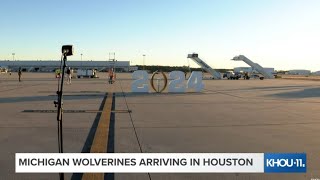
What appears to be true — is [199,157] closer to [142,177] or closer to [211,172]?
[211,172]

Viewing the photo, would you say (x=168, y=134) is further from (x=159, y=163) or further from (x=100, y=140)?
(x=159, y=163)

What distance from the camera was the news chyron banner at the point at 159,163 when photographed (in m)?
6.66

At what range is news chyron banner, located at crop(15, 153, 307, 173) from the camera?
666 centimetres

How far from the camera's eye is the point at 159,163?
722cm

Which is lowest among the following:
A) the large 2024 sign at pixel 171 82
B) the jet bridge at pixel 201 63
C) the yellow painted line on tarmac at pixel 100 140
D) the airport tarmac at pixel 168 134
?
the airport tarmac at pixel 168 134

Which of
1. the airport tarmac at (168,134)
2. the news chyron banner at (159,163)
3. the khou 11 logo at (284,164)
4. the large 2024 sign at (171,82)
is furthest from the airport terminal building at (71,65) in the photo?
the khou 11 logo at (284,164)

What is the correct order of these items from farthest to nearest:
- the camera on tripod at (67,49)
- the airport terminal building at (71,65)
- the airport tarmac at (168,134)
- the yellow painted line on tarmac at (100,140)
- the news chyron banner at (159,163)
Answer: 1. the airport terminal building at (71,65)
2. the airport tarmac at (168,134)
3. the news chyron banner at (159,163)
4. the yellow painted line on tarmac at (100,140)
5. the camera on tripod at (67,49)

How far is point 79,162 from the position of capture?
684cm

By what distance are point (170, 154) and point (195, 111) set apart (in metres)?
8.71

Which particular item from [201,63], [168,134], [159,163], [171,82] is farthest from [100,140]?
[201,63]

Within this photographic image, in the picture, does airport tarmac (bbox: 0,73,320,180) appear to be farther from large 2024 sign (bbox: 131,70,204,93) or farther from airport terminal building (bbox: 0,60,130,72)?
airport terminal building (bbox: 0,60,130,72)

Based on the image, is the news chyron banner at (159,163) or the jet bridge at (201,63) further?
the jet bridge at (201,63)

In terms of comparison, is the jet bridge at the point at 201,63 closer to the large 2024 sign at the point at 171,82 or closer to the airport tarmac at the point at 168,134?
the large 2024 sign at the point at 171,82

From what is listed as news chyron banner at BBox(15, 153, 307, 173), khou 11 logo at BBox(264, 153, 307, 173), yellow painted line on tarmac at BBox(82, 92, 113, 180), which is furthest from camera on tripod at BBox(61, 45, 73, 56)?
khou 11 logo at BBox(264, 153, 307, 173)
